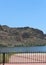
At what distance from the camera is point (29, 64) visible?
2238 centimetres

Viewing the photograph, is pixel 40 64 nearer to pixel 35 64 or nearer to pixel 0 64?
pixel 35 64

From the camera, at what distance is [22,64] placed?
22.2 metres

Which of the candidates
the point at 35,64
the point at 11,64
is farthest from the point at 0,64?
the point at 35,64

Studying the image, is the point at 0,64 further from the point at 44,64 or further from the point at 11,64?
the point at 44,64

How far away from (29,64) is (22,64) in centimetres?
58

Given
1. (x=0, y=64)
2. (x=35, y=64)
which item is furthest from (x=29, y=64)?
(x=0, y=64)

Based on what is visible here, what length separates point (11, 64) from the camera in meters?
22.2

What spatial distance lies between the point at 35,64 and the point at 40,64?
45 cm

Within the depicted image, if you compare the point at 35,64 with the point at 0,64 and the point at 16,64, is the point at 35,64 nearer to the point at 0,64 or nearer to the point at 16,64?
the point at 16,64

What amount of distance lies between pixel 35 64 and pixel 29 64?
0.48m

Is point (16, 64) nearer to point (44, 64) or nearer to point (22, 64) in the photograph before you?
point (22, 64)

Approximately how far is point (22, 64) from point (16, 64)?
0.48 m

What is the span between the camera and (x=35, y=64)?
22297 millimetres

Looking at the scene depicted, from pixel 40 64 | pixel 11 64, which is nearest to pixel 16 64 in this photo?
pixel 11 64
